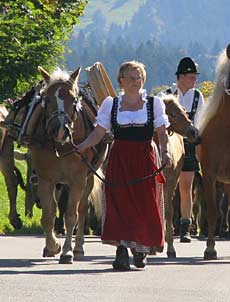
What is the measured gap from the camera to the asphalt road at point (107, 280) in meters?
9.72

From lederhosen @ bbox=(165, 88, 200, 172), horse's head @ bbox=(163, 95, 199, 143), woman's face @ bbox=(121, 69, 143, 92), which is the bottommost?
lederhosen @ bbox=(165, 88, 200, 172)

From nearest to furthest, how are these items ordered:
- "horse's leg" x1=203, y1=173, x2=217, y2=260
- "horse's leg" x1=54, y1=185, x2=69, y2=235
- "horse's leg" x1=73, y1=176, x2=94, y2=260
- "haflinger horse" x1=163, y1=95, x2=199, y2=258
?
"horse's leg" x1=73, y1=176, x2=94, y2=260, "horse's leg" x1=203, y1=173, x2=217, y2=260, "haflinger horse" x1=163, y1=95, x2=199, y2=258, "horse's leg" x1=54, y1=185, x2=69, y2=235

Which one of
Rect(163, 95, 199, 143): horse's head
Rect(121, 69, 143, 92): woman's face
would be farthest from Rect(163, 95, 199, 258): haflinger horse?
Rect(121, 69, 143, 92): woman's face

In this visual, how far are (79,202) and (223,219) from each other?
6.92 meters

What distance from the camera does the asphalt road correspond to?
972 cm

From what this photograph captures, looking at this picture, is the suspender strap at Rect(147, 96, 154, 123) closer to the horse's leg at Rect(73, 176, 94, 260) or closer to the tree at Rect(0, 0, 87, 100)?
the horse's leg at Rect(73, 176, 94, 260)

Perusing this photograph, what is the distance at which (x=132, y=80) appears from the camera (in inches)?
488

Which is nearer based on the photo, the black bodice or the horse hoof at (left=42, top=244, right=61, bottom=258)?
the black bodice

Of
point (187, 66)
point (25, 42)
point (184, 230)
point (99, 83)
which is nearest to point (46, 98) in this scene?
point (99, 83)

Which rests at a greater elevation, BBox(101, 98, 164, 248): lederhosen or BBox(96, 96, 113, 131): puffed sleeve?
BBox(96, 96, 113, 131): puffed sleeve

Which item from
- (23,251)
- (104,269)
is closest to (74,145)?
(104,269)

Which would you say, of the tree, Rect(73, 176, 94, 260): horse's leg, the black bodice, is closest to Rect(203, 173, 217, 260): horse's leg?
Rect(73, 176, 94, 260): horse's leg

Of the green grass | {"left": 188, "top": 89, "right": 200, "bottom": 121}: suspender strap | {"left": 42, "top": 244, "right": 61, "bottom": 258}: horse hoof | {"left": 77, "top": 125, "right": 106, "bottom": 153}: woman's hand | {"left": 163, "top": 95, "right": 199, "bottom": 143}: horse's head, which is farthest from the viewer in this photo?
the green grass

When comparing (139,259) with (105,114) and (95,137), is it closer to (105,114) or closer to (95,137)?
(95,137)
